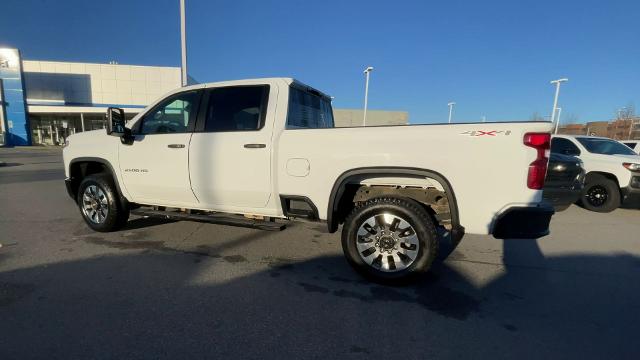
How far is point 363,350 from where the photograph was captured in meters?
2.34

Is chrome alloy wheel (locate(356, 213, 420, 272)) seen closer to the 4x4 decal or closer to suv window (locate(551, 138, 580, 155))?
the 4x4 decal

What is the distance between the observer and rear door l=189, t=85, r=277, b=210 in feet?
12.1

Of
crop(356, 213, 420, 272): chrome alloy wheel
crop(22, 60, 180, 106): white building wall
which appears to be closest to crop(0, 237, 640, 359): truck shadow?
crop(356, 213, 420, 272): chrome alloy wheel

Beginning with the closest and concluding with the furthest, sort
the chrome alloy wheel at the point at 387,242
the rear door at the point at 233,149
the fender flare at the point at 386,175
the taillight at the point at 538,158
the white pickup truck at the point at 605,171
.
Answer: the taillight at the point at 538,158, the fender flare at the point at 386,175, the chrome alloy wheel at the point at 387,242, the rear door at the point at 233,149, the white pickup truck at the point at 605,171

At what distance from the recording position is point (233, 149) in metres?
3.79

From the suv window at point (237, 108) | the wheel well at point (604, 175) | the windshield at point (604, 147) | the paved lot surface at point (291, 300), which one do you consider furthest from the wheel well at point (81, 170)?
the windshield at point (604, 147)

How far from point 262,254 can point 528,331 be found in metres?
2.87

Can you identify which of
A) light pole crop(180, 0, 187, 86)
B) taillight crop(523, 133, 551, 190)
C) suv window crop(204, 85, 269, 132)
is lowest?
taillight crop(523, 133, 551, 190)

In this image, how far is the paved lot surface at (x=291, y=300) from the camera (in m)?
2.37

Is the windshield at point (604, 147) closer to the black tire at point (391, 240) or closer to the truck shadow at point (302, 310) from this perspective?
the truck shadow at point (302, 310)

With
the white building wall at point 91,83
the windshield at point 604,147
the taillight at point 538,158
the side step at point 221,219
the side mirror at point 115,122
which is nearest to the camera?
the taillight at point 538,158

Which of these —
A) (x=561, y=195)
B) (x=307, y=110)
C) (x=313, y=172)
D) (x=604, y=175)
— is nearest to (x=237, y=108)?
(x=307, y=110)

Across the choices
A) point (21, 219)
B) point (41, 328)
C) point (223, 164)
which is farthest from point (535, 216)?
point (21, 219)

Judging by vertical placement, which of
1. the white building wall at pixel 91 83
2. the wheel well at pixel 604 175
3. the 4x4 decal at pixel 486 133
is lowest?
the wheel well at pixel 604 175
